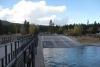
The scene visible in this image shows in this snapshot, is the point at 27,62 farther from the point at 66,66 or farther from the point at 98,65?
the point at 98,65

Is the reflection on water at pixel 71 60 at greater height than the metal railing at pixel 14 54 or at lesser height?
lesser

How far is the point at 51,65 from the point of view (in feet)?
154

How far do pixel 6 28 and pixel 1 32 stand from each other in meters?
25.7

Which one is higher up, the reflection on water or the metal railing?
the metal railing

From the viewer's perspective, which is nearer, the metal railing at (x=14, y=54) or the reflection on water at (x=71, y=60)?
the metal railing at (x=14, y=54)

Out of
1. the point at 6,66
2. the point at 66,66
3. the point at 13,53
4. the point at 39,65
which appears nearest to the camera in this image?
the point at 6,66

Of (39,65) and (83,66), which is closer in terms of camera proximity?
(39,65)

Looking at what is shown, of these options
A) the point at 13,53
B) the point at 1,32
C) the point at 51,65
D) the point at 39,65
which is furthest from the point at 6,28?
the point at 13,53

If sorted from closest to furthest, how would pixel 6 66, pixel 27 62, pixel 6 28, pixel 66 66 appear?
pixel 6 66, pixel 27 62, pixel 66 66, pixel 6 28

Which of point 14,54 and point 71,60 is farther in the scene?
point 71,60

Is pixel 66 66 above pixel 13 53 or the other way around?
the other way around

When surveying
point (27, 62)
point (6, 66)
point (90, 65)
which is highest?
point (6, 66)

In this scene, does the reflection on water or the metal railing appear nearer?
the metal railing

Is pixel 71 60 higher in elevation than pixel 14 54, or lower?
lower
